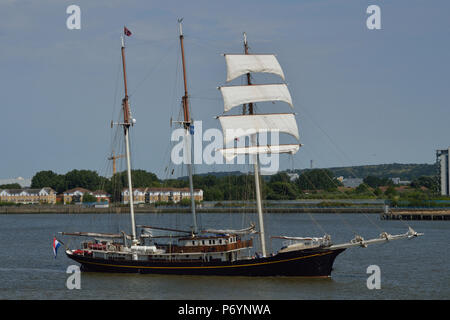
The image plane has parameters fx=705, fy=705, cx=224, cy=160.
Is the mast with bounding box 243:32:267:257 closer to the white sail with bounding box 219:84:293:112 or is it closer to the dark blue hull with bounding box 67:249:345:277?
the white sail with bounding box 219:84:293:112

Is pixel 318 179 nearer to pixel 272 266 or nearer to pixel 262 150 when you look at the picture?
pixel 262 150

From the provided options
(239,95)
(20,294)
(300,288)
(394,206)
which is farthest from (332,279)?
(394,206)

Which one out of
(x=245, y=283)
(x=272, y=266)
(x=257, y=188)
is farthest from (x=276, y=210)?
(x=245, y=283)

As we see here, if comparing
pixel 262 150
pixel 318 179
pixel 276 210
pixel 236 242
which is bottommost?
pixel 276 210

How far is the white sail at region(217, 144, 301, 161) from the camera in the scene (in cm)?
4700

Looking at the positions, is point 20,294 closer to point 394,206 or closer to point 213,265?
point 213,265

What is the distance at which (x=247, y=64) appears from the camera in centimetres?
4675

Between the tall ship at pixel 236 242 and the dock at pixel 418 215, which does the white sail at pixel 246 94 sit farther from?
the dock at pixel 418 215

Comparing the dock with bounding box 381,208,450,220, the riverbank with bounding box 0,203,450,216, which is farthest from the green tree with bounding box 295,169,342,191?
the dock with bounding box 381,208,450,220

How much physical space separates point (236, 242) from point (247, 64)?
12.2m

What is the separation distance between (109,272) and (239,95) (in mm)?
14256

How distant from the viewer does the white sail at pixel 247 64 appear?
153 feet

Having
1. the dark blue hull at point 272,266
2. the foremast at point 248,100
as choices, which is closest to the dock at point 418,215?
the foremast at point 248,100
